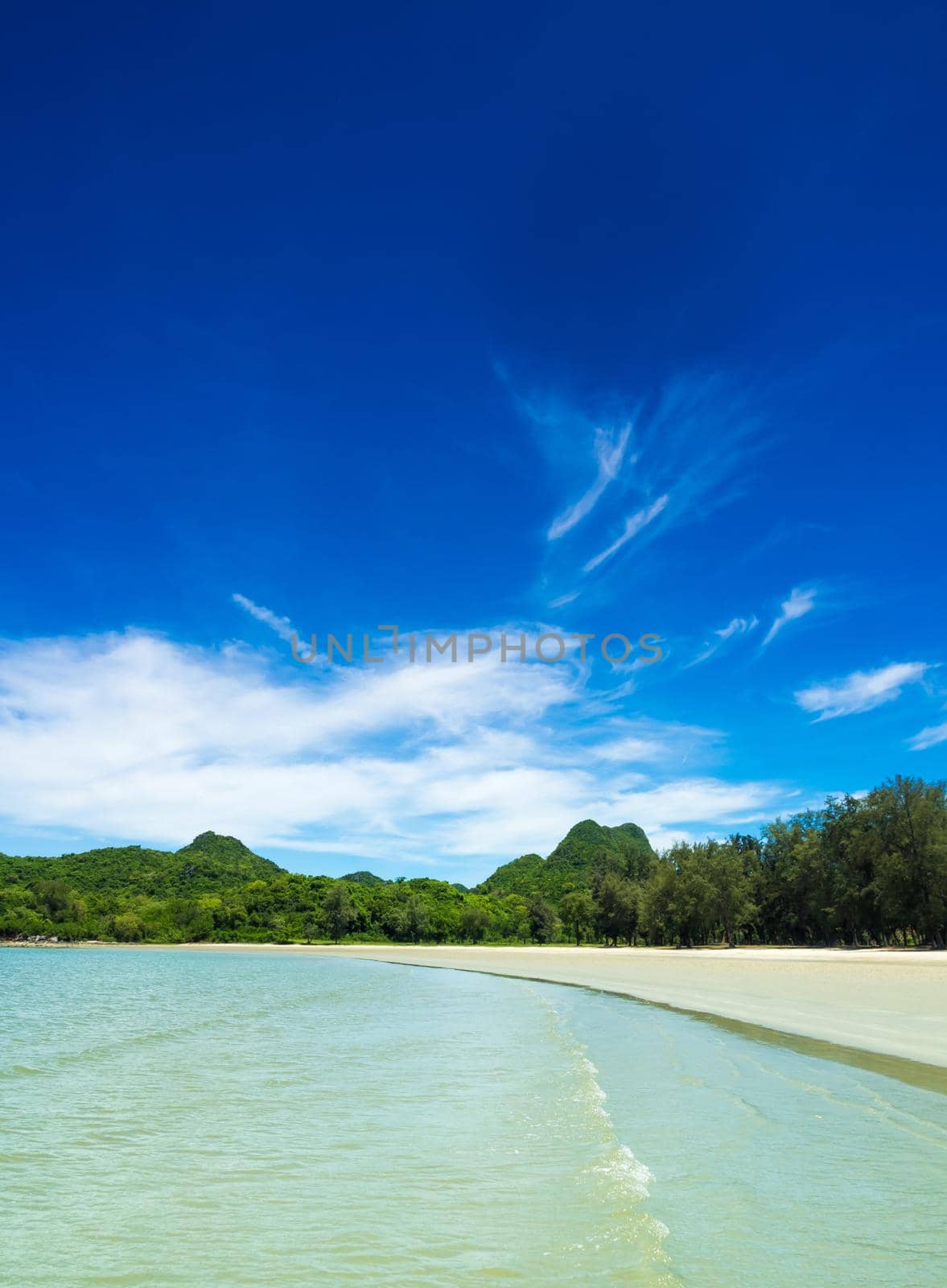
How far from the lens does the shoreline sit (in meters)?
19.4

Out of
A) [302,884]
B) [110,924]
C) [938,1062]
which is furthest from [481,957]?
[110,924]

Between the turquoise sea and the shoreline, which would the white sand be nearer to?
the shoreline

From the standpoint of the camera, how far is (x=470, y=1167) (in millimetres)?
8953

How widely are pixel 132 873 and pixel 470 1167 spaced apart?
198 metres

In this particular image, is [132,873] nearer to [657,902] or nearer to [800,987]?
[657,902]

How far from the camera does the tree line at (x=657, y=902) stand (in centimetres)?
7300

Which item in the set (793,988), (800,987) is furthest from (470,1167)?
(800,987)

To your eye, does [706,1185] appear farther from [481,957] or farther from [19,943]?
[19,943]

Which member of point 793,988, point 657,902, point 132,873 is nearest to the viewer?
point 793,988

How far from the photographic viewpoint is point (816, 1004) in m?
26.6

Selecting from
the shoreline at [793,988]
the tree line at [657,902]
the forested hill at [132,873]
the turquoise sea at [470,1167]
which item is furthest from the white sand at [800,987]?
the forested hill at [132,873]

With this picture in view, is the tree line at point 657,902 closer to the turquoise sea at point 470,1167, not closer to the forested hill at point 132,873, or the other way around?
the forested hill at point 132,873

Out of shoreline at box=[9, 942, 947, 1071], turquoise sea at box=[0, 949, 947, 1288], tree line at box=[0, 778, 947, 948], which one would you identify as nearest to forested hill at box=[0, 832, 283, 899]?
tree line at box=[0, 778, 947, 948]

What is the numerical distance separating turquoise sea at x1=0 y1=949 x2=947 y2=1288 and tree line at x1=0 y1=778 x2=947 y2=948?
62.8 meters
